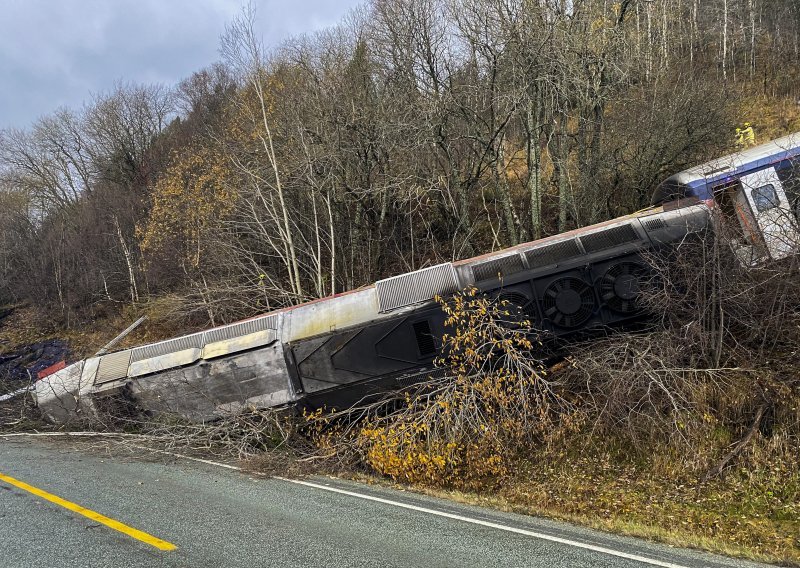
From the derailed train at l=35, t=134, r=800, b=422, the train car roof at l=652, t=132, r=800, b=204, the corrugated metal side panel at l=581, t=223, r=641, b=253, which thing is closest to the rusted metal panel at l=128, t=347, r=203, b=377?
the derailed train at l=35, t=134, r=800, b=422

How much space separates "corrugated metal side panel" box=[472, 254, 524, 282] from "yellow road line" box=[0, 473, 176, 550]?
5.63m

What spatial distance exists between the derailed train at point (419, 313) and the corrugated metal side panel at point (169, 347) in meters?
0.03

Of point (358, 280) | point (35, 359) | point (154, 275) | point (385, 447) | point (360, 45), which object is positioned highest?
point (360, 45)

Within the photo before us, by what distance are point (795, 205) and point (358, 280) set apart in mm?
11529

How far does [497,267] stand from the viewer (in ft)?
28.1

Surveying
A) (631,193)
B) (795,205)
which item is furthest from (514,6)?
(795,205)

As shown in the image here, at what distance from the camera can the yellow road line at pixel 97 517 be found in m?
5.09

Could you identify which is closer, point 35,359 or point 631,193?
point 631,193

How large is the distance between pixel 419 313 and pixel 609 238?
10.8ft

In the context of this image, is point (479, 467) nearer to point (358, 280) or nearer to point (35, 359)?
point (358, 280)

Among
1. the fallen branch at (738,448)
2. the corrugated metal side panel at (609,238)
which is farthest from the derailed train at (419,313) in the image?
the fallen branch at (738,448)

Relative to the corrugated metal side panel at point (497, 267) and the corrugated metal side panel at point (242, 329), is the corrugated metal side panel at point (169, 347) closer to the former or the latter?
the corrugated metal side panel at point (242, 329)

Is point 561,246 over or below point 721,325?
over

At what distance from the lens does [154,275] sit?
20891 millimetres
